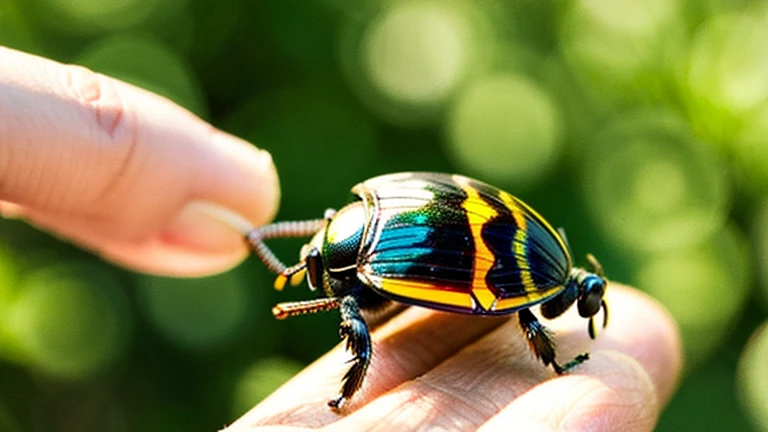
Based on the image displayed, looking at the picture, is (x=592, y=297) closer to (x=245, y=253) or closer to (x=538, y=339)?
(x=538, y=339)

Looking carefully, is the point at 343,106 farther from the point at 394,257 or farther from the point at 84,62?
the point at 394,257

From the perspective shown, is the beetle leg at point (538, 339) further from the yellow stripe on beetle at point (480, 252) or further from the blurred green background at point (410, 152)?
the blurred green background at point (410, 152)

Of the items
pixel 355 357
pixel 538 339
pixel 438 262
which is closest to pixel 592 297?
pixel 538 339

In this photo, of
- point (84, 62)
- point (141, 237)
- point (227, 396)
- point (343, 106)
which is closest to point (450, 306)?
point (141, 237)

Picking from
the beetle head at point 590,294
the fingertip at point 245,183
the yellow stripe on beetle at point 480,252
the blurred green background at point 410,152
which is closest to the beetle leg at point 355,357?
the yellow stripe on beetle at point 480,252

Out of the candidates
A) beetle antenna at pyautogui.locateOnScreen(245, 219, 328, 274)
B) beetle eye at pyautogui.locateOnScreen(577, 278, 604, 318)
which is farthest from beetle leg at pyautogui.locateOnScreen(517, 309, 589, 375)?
beetle antenna at pyautogui.locateOnScreen(245, 219, 328, 274)

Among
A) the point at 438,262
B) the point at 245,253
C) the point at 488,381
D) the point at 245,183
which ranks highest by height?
the point at 438,262

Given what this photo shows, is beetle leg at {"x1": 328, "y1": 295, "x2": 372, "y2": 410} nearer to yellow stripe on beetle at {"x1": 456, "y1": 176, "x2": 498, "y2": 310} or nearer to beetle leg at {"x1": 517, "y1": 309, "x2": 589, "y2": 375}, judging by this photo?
yellow stripe on beetle at {"x1": 456, "y1": 176, "x2": 498, "y2": 310}
